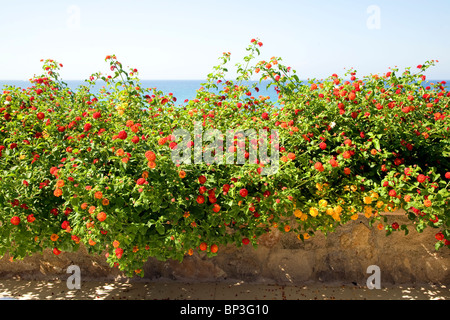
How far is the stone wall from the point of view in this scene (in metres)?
3.29

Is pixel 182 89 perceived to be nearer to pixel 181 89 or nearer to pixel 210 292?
pixel 181 89

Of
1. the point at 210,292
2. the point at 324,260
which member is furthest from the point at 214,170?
the point at 324,260

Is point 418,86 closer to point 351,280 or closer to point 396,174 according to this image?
point 396,174

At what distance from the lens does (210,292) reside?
328 cm

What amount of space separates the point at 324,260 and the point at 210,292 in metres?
1.10

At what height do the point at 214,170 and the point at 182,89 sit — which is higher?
the point at 182,89

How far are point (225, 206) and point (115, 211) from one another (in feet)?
2.53

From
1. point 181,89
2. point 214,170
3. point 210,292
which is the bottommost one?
point 210,292

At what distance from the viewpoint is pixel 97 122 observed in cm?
297

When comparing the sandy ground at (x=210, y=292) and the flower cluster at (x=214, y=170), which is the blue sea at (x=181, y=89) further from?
the sandy ground at (x=210, y=292)

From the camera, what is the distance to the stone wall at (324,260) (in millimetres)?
3295

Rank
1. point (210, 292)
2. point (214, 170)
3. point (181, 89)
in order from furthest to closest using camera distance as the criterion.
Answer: point (181, 89) < point (210, 292) < point (214, 170)

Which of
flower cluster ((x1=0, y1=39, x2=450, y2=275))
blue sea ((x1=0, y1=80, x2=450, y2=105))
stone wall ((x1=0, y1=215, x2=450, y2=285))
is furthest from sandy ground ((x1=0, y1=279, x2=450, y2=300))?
blue sea ((x1=0, y1=80, x2=450, y2=105))
